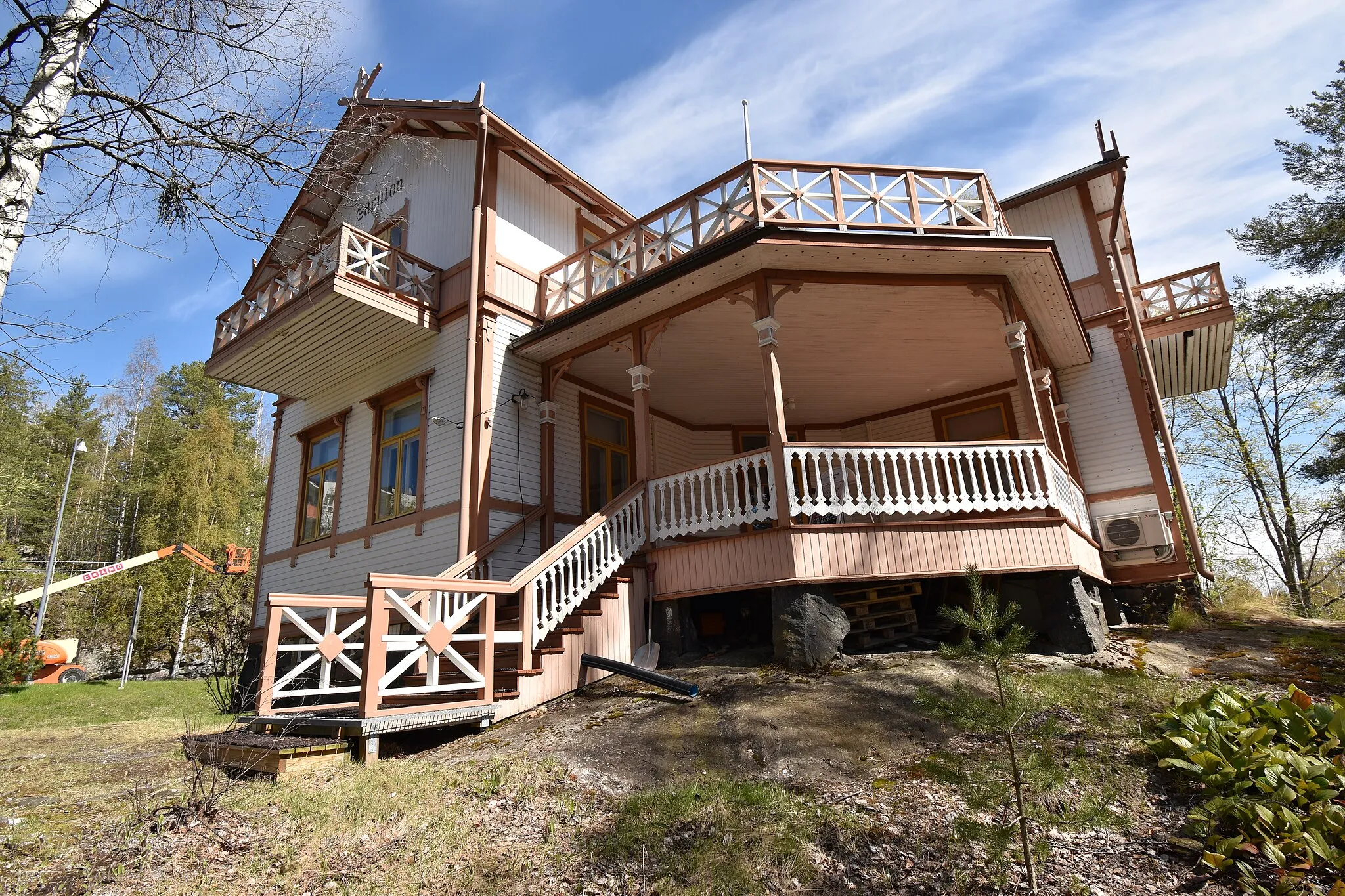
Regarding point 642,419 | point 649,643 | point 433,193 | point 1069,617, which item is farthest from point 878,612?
point 433,193

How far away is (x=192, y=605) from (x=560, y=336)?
19953 mm

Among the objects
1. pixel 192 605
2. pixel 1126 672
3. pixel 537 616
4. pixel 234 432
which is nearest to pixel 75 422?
pixel 234 432

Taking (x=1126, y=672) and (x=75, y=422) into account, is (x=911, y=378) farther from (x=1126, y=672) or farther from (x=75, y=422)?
(x=75, y=422)

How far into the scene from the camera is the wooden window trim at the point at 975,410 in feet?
41.7

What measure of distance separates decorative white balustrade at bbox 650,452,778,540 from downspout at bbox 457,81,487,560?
256cm

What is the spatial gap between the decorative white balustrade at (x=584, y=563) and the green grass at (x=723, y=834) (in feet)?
10.1

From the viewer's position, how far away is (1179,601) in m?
9.98

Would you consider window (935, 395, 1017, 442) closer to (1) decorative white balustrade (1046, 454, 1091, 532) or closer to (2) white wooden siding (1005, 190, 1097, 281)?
(2) white wooden siding (1005, 190, 1097, 281)

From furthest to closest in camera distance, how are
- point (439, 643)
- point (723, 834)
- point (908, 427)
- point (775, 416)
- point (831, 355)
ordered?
point (908, 427)
point (831, 355)
point (775, 416)
point (439, 643)
point (723, 834)

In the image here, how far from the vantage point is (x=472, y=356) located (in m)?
10.1

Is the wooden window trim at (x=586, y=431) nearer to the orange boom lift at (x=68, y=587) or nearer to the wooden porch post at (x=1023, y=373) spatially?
the wooden porch post at (x=1023, y=373)

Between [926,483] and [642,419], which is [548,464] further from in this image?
[926,483]

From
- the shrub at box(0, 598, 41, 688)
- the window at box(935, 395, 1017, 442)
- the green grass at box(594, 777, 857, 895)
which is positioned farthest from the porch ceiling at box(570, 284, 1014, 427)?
the shrub at box(0, 598, 41, 688)

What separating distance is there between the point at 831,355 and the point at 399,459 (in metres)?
7.00
